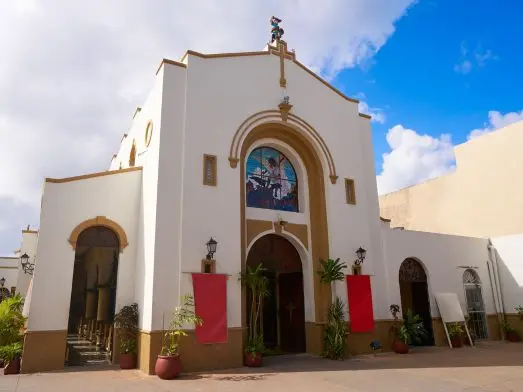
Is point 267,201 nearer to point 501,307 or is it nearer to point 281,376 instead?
point 281,376

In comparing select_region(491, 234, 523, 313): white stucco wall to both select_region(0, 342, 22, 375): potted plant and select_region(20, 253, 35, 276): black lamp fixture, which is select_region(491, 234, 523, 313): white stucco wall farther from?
select_region(20, 253, 35, 276): black lamp fixture

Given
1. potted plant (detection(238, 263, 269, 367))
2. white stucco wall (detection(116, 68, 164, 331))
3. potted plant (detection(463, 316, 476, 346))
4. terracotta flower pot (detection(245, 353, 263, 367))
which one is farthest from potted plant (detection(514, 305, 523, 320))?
white stucco wall (detection(116, 68, 164, 331))

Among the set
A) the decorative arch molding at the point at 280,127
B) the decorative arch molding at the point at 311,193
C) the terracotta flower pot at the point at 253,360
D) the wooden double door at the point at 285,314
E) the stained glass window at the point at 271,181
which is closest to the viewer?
the terracotta flower pot at the point at 253,360

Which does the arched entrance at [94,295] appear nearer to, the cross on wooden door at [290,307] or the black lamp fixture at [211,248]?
the black lamp fixture at [211,248]

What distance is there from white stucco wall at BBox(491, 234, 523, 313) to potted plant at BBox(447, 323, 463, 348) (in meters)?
4.01

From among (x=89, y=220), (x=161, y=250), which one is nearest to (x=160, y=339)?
(x=161, y=250)

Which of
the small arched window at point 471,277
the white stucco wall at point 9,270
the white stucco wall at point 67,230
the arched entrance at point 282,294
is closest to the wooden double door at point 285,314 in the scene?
the arched entrance at point 282,294

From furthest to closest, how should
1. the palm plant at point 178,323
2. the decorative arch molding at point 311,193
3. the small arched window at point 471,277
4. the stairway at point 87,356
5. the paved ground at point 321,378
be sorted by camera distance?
the small arched window at point 471,277, the decorative arch molding at point 311,193, the stairway at point 87,356, the palm plant at point 178,323, the paved ground at point 321,378

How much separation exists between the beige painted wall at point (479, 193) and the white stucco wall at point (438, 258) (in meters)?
3.71

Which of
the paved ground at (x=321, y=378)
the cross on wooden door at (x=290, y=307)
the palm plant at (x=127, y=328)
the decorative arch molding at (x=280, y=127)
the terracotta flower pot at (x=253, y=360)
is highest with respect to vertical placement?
the decorative arch molding at (x=280, y=127)

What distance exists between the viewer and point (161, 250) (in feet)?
36.7

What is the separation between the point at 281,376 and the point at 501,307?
43.5 feet

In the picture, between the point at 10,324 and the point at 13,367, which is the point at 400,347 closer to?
the point at 13,367

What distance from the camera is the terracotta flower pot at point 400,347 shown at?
14093 millimetres
